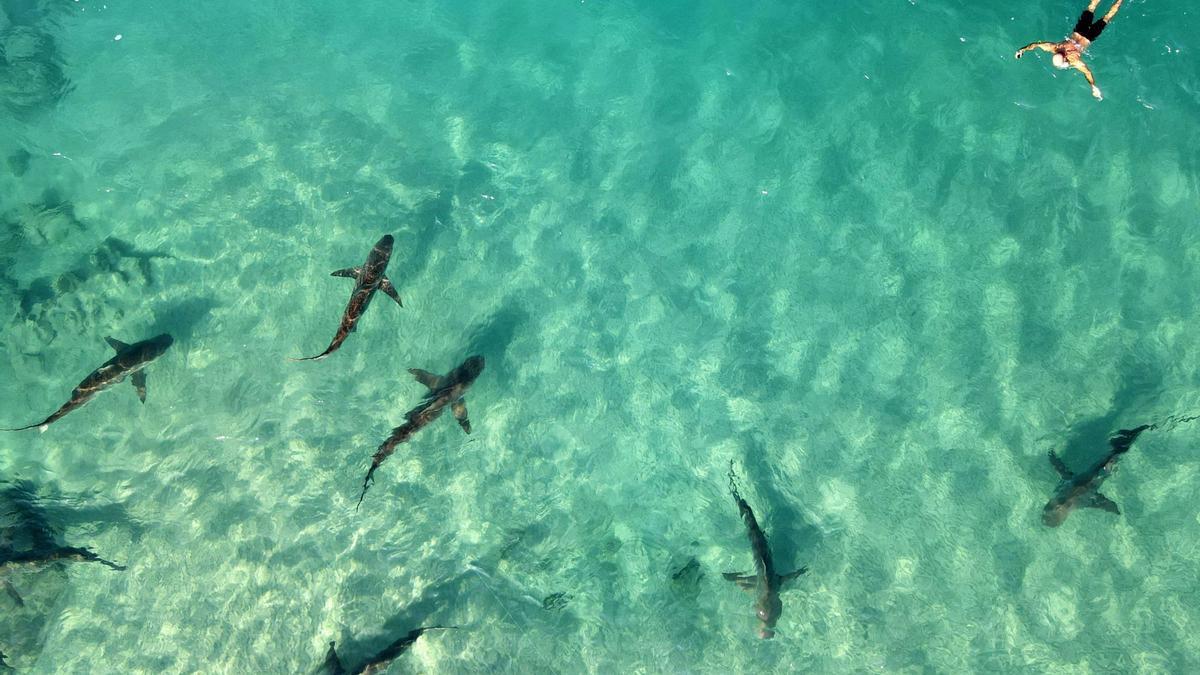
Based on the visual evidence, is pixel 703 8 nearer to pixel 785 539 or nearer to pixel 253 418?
pixel 785 539

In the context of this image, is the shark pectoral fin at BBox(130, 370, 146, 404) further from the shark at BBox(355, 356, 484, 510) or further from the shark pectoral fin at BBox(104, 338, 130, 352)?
the shark at BBox(355, 356, 484, 510)

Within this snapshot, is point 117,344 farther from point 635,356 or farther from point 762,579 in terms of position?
point 762,579

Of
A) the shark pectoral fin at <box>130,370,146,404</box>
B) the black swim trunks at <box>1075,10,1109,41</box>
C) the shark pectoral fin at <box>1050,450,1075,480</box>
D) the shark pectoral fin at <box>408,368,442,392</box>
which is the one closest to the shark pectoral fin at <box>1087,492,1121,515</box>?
the shark pectoral fin at <box>1050,450,1075,480</box>

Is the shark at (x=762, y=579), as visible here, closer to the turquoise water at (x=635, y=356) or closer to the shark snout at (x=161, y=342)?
the turquoise water at (x=635, y=356)

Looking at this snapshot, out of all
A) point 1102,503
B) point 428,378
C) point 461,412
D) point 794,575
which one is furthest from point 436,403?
point 1102,503

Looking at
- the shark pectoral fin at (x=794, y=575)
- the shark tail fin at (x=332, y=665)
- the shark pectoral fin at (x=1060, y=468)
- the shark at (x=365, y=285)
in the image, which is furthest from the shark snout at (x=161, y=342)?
the shark pectoral fin at (x=1060, y=468)

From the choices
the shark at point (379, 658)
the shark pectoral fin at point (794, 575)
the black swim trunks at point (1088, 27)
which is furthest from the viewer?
the shark pectoral fin at point (794, 575)
